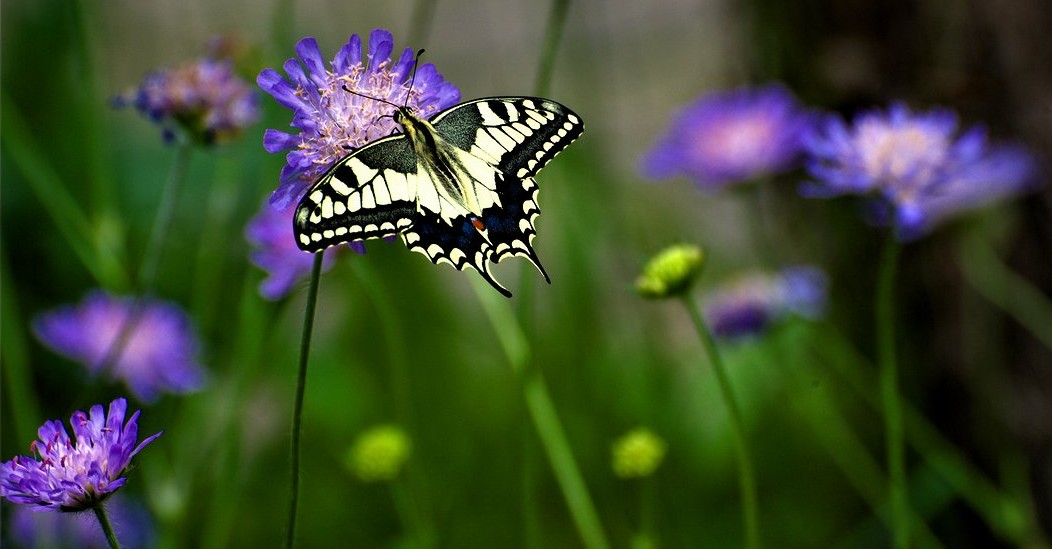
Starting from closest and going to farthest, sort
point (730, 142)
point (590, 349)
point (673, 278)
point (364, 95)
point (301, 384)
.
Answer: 1. point (301, 384)
2. point (364, 95)
3. point (673, 278)
4. point (730, 142)
5. point (590, 349)

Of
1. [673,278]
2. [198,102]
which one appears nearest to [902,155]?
[673,278]

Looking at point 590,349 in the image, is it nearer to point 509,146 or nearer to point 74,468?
point 509,146

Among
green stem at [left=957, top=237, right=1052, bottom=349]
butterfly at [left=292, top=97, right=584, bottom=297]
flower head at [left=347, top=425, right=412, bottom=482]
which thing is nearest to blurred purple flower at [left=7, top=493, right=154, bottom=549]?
flower head at [left=347, top=425, right=412, bottom=482]

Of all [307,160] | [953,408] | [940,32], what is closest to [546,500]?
[953,408]

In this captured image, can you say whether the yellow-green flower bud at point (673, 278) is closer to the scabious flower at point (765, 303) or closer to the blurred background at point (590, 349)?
the blurred background at point (590, 349)

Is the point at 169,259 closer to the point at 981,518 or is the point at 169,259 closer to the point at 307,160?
the point at 307,160

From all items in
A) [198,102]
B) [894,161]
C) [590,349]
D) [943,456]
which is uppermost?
[198,102]

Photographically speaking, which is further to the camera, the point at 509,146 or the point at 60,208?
the point at 60,208
